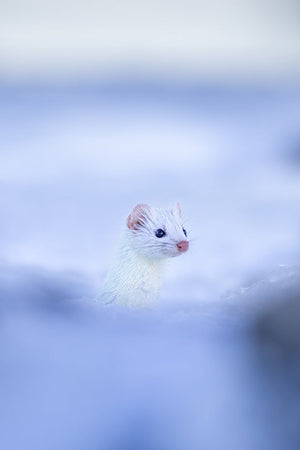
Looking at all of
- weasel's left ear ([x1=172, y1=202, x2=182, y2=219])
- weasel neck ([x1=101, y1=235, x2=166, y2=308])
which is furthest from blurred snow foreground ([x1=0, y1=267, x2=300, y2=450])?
weasel's left ear ([x1=172, y1=202, x2=182, y2=219])

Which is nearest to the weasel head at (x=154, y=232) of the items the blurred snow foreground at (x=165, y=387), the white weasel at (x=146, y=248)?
the white weasel at (x=146, y=248)

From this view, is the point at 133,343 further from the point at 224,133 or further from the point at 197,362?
the point at 224,133

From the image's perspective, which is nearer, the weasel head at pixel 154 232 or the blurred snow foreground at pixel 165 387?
the blurred snow foreground at pixel 165 387

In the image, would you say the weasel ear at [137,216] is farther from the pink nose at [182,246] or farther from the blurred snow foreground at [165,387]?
the blurred snow foreground at [165,387]

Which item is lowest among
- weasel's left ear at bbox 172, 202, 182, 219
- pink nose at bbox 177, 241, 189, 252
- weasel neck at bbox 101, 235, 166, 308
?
weasel neck at bbox 101, 235, 166, 308

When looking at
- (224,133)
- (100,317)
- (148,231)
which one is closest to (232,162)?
(224,133)

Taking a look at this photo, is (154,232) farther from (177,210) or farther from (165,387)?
(165,387)

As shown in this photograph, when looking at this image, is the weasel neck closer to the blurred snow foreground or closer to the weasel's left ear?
the weasel's left ear

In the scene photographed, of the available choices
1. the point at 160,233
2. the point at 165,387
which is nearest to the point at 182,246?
the point at 160,233
